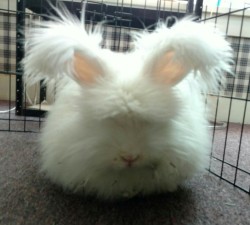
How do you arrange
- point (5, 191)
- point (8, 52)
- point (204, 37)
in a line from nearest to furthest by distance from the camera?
1. point (204, 37)
2. point (5, 191)
3. point (8, 52)

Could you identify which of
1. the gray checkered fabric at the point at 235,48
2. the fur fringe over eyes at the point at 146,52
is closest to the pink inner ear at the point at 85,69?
the fur fringe over eyes at the point at 146,52

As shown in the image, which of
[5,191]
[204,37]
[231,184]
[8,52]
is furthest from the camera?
[8,52]

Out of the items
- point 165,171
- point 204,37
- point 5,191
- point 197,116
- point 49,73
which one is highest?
point 204,37

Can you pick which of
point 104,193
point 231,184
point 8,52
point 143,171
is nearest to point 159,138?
point 143,171

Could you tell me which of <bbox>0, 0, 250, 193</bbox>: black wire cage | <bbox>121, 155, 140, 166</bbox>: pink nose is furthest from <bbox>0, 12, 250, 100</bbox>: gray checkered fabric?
<bbox>121, 155, 140, 166</bbox>: pink nose

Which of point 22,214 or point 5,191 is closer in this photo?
point 22,214

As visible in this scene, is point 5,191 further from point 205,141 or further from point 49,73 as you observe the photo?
point 205,141

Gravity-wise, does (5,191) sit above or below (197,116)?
below
